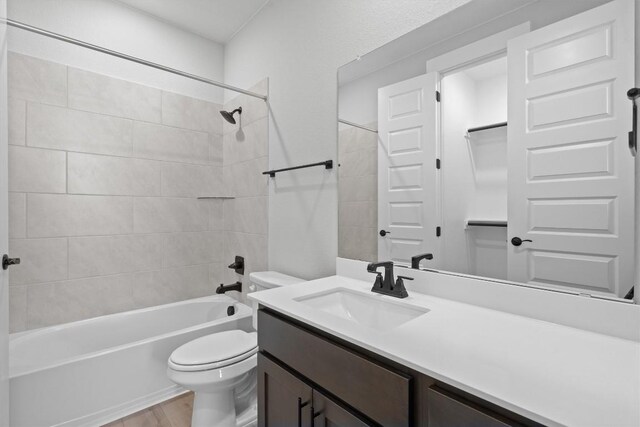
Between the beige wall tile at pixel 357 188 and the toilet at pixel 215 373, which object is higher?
the beige wall tile at pixel 357 188

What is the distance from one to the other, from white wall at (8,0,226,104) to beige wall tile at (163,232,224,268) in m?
1.21

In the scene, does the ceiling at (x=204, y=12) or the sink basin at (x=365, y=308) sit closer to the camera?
the sink basin at (x=365, y=308)

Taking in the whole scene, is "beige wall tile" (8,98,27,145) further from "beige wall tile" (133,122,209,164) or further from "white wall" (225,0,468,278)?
"white wall" (225,0,468,278)

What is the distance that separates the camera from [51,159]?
1890mm

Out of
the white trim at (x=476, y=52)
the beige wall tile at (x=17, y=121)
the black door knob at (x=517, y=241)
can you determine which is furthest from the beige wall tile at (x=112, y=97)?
the black door knob at (x=517, y=241)

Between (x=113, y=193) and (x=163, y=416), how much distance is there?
1506 millimetres

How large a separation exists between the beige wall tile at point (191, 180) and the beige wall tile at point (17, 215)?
803 millimetres

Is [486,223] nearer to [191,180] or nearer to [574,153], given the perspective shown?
[574,153]

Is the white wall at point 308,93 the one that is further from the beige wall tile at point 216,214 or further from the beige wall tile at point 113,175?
the beige wall tile at point 113,175

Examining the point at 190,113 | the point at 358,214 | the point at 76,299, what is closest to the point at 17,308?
the point at 76,299

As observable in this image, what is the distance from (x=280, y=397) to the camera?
1.04 m

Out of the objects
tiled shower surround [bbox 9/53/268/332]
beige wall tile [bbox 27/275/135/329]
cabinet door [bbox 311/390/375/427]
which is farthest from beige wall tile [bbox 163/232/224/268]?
cabinet door [bbox 311/390/375/427]

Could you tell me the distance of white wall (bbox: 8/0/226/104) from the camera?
1854 mm

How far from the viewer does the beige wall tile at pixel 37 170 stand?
1774 millimetres
